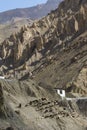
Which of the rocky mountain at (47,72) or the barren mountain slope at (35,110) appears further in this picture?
the rocky mountain at (47,72)

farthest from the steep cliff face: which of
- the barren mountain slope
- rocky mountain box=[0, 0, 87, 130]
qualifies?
the barren mountain slope

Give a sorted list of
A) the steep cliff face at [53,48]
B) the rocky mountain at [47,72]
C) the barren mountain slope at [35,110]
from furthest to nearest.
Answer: the steep cliff face at [53,48], the rocky mountain at [47,72], the barren mountain slope at [35,110]

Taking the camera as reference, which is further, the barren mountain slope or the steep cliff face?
the steep cliff face

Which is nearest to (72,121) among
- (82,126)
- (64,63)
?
(82,126)

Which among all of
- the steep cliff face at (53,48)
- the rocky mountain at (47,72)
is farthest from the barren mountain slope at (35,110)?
the steep cliff face at (53,48)

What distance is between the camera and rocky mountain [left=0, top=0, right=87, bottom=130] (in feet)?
133

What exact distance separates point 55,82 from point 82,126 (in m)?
27.6

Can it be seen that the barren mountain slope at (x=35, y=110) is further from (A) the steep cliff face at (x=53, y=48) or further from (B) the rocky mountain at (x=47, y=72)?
(A) the steep cliff face at (x=53, y=48)

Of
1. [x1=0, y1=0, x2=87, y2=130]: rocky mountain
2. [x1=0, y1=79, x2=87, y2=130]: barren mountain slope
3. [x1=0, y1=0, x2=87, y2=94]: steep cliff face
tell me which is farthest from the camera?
[x1=0, y1=0, x2=87, y2=94]: steep cliff face

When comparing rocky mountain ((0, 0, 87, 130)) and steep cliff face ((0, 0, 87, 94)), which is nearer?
rocky mountain ((0, 0, 87, 130))

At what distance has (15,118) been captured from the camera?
3597 centimetres

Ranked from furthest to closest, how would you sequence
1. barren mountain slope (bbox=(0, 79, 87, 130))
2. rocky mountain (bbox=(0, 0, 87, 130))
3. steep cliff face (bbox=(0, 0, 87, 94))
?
1. steep cliff face (bbox=(0, 0, 87, 94))
2. rocky mountain (bbox=(0, 0, 87, 130))
3. barren mountain slope (bbox=(0, 79, 87, 130))

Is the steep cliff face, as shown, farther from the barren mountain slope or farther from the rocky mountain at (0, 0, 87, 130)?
the barren mountain slope

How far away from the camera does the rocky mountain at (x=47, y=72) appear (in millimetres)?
40438
